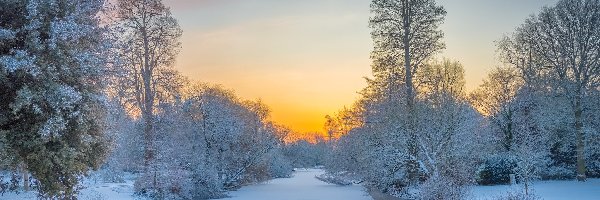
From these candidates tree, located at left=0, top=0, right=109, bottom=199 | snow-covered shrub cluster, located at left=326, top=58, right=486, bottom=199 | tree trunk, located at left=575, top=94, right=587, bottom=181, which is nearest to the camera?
tree, located at left=0, top=0, right=109, bottom=199

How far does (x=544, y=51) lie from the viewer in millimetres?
29109

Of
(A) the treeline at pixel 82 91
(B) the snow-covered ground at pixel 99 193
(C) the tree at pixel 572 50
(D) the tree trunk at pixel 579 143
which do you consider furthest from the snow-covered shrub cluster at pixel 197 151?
(D) the tree trunk at pixel 579 143

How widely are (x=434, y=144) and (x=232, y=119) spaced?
1715cm

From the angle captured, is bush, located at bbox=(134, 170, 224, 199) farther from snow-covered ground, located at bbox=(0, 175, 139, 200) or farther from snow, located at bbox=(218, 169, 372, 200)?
snow, located at bbox=(218, 169, 372, 200)

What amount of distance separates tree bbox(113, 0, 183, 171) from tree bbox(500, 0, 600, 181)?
2089cm

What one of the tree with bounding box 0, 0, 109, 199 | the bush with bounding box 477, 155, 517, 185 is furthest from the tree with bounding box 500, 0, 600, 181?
the tree with bounding box 0, 0, 109, 199

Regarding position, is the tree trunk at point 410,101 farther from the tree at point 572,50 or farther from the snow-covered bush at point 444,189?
the tree at point 572,50

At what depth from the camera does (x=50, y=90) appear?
13109 millimetres

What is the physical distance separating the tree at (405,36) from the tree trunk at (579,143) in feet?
28.9

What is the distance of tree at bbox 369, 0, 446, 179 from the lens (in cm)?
2447

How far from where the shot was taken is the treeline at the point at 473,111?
850 inches

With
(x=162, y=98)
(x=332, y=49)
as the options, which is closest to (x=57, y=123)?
(x=162, y=98)

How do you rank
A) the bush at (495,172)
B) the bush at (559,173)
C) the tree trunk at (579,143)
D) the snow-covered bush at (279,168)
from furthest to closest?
the snow-covered bush at (279,168), the bush at (559,173), the bush at (495,172), the tree trunk at (579,143)

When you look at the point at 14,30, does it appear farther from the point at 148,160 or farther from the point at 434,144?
the point at 434,144
